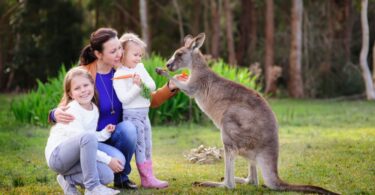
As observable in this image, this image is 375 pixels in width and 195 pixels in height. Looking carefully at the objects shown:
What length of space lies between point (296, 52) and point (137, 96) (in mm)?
15000

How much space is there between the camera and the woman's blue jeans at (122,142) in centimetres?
562

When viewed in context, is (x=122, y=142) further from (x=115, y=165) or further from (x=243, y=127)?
(x=243, y=127)

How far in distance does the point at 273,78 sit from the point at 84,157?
609 inches

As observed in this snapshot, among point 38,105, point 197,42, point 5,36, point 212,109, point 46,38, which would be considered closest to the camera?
point 212,109

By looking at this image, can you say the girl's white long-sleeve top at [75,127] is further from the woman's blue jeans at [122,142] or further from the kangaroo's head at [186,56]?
the kangaroo's head at [186,56]

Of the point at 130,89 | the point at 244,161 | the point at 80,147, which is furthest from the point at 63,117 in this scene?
the point at 244,161

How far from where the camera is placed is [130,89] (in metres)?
5.77

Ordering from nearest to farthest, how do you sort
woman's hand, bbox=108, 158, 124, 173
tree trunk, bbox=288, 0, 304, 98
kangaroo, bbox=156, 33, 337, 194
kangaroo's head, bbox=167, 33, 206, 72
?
woman's hand, bbox=108, 158, 124, 173 < kangaroo, bbox=156, 33, 337, 194 < kangaroo's head, bbox=167, 33, 206, 72 < tree trunk, bbox=288, 0, 304, 98

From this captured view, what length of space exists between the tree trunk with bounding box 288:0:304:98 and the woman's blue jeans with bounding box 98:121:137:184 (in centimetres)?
1482

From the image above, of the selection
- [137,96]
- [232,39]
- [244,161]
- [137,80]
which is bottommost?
[244,161]

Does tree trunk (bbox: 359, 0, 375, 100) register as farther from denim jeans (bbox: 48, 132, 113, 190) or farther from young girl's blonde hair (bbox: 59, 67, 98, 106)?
denim jeans (bbox: 48, 132, 113, 190)

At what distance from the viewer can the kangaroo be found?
556cm

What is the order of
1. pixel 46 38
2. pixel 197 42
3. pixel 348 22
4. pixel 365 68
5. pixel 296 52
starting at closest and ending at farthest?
pixel 197 42, pixel 365 68, pixel 296 52, pixel 348 22, pixel 46 38

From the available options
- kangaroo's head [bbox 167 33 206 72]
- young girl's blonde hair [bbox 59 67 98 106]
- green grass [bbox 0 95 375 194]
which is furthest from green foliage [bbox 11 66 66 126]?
young girl's blonde hair [bbox 59 67 98 106]
